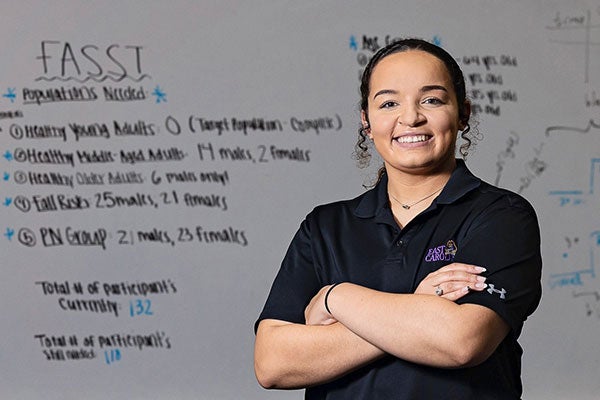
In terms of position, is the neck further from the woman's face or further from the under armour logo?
the under armour logo

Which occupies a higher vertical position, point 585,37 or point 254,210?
point 585,37

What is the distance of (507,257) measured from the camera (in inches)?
49.6

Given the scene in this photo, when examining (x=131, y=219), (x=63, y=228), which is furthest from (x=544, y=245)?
(x=63, y=228)

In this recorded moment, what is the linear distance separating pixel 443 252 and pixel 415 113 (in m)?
0.19

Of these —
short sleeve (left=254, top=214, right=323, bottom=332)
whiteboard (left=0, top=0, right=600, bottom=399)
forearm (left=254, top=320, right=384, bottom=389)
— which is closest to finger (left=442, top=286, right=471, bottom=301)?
forearm (left=254, top=320, right=384, bottom=389)

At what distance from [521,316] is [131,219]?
5.94 feet

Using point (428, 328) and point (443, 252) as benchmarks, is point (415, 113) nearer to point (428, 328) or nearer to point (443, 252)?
point (443, 252)

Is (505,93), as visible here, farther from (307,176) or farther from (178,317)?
(178,317)

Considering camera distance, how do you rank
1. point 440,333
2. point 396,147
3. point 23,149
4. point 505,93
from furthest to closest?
point 505,93 → point 23,149 → point 396,147 → point 440,333

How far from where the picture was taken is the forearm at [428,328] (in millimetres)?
1204

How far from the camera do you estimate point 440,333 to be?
1215 millimetres

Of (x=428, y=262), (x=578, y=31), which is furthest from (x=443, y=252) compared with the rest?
(x=578, y=31)

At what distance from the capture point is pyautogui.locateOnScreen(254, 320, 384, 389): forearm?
4.19 feet

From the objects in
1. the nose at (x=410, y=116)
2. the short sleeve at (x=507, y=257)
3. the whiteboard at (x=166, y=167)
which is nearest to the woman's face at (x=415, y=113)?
the nose at (x=410, y=116)
